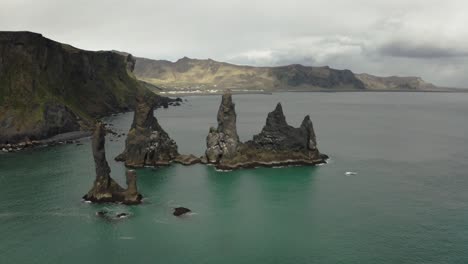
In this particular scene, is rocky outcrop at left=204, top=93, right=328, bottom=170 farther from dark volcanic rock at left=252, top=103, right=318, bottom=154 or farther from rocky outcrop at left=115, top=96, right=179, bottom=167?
rocky outcrop at left=115, top=96, right=179, bottom=167

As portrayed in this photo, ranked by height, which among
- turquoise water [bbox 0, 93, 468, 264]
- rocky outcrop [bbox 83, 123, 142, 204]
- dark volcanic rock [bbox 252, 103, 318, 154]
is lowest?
turquoise water [bbox 0, 93, 468, 264]

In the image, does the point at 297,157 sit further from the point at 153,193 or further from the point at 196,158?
the point at 153,193

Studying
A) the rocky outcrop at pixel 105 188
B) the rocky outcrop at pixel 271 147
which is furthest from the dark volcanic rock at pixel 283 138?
the rocky outcrop at pixel 105 188

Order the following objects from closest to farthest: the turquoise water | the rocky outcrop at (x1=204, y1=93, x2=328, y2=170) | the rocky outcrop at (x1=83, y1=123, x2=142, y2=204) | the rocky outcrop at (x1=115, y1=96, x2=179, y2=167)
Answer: the turquoise water
the rocky outcrop at (x1=83, y1=123, x2=142, y2=204)
the rocky outcrop at (x1=204, y1=93, x2=328, y2=170)
the rocky outcrop at (x1=115, y1=96, x2=179, y2=167)

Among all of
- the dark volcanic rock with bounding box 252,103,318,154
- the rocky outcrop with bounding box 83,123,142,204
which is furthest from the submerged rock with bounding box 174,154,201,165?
the rocky outcrop with bounding box 83,123,142,204

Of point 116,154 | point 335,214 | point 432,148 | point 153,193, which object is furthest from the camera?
point 432,148

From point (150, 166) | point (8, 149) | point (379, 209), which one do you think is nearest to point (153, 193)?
point (150, 166)

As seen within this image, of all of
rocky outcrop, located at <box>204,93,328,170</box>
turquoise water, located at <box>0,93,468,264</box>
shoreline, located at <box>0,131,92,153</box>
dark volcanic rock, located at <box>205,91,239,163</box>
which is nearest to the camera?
turquoise water, located at <box>0,93,468,264</box>
